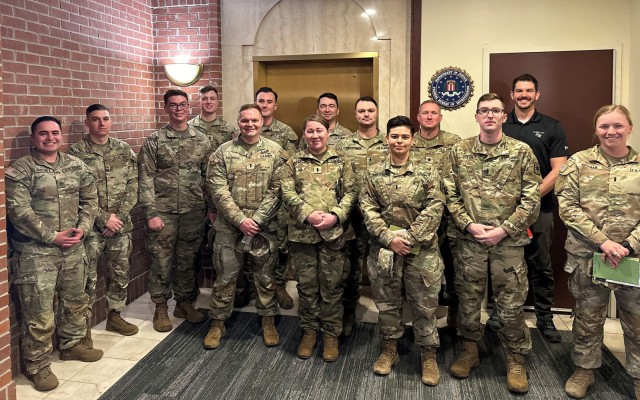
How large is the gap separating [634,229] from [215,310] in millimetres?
2780

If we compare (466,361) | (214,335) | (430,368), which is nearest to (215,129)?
(214,335)

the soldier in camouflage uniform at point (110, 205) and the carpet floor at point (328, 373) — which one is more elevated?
the soldier in camouflage uniform at point (110, 205)

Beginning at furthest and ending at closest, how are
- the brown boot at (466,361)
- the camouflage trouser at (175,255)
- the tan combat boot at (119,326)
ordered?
the camouflage trouser at (175,255) → the tan combat boot at (119,326) → the brown boot at (466,361)

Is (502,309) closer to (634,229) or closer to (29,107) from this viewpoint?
(634,229)

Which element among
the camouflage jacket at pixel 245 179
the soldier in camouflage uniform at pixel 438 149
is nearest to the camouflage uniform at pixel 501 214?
the soldier in camouflage uniform at pixel 438 149

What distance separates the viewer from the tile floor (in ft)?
11.1

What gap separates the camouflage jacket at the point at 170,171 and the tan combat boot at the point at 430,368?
2.13 metres

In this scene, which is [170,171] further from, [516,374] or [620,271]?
[620,271]

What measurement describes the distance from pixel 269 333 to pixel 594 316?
2.18 metres

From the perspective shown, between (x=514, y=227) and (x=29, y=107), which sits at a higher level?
(x=29, y=107)

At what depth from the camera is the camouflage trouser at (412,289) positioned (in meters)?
3.36

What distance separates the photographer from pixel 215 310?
402 cm

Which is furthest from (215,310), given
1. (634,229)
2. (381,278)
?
(634,229)

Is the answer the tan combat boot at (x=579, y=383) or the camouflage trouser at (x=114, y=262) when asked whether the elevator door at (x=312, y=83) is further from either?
the tan combat boot at (x=579, y=383)
